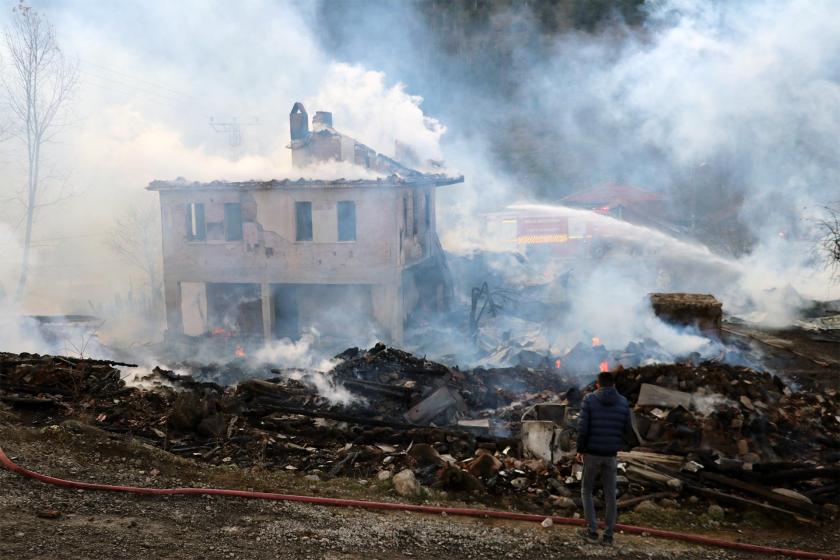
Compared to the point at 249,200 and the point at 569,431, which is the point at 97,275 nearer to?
the point at 249,200

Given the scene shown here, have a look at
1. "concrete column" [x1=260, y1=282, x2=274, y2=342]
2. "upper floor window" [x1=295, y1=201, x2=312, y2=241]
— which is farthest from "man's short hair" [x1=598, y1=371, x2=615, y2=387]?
"concrete column" [x1=260, y1=282, x2=274, y2=342]

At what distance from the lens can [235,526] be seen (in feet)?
20.5

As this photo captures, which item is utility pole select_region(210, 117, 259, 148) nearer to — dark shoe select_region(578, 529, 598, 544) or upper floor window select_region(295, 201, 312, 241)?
upper floor window select_region(295, 201, 312, 241)

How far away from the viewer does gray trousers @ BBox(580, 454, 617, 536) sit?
21.0ft

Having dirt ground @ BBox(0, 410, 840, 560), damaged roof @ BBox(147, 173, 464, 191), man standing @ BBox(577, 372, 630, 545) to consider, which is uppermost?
damaged roof @ BBox(147, 173, 464, 191)

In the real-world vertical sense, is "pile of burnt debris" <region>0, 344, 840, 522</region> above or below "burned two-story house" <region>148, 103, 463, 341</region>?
below

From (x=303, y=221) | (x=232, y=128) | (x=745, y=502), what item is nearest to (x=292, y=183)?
(x=303, y=221)

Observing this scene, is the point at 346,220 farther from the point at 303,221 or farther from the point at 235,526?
the point at 235,526

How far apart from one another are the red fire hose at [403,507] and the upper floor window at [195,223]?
15.9m

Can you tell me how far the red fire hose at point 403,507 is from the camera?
6617mm

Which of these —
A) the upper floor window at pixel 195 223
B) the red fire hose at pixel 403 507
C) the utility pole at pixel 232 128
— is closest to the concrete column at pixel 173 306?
the upper floor window at pixel 195 223

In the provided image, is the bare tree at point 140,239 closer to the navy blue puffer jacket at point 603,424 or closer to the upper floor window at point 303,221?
the upper floor window at point 303,221

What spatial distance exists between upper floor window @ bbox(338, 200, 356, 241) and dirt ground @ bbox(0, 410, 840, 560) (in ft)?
46.4

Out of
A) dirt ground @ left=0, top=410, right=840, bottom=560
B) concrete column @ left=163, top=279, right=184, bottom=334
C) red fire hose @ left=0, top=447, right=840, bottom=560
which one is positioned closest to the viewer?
dirt ground @ left=0, top=410, right=840, bottom=560
